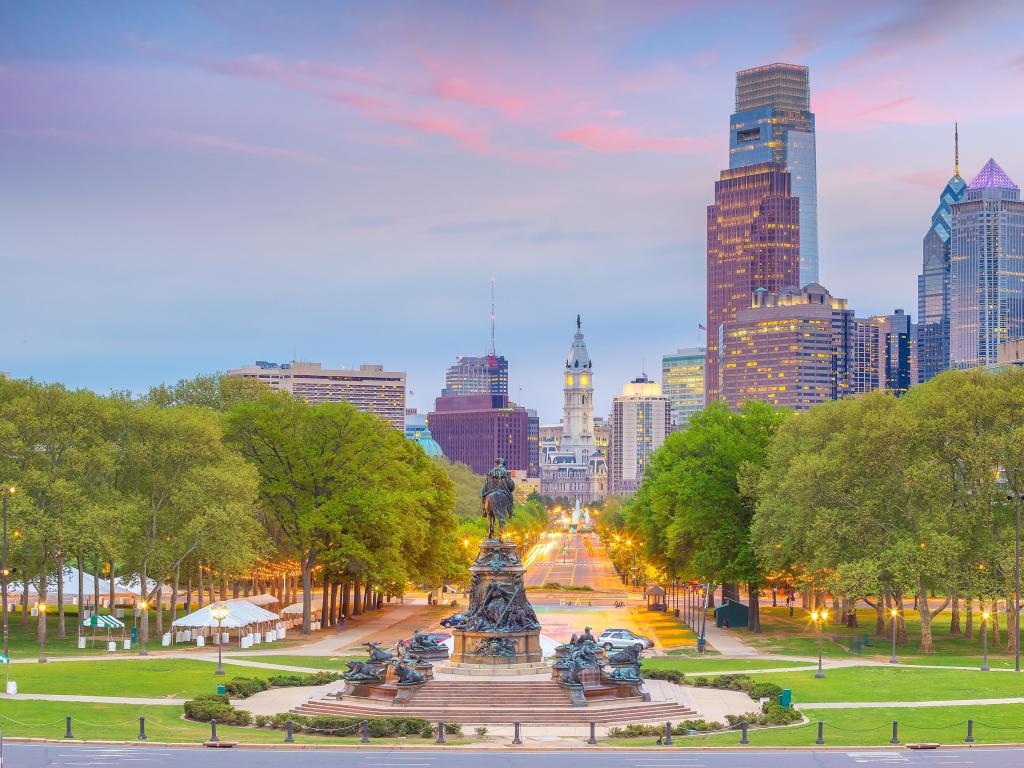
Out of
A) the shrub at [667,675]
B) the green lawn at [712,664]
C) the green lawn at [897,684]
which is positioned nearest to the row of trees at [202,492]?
the green lawn at [712,664]

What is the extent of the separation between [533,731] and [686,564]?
51056mm

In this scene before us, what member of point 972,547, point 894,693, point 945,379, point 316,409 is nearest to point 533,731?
point 894,693

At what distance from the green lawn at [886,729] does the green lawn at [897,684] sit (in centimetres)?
399

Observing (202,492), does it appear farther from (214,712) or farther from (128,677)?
(214,712)

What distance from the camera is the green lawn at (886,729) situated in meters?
47.1

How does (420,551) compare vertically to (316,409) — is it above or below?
below

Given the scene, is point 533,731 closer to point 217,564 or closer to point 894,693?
point 894,693

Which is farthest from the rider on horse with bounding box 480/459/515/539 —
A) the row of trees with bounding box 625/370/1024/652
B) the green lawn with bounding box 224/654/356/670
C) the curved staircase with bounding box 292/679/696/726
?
the row of trees with bounding box 625/370/1024/652

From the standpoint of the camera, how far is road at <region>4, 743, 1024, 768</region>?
42.3m

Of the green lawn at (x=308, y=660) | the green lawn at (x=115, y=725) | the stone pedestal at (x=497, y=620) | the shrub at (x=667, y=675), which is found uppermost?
the stone pedestal at (x=497, y=620)

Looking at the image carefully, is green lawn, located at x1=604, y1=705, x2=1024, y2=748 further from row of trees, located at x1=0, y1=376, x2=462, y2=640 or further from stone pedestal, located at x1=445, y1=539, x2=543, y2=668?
row of trees, located at x1=0, y1=376, x2=462, y2=640

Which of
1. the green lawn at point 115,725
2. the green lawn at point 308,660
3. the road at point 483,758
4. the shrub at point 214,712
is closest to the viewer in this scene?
the road at point 483,758

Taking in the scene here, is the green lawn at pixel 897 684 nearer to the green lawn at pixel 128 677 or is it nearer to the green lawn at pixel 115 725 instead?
the green lawn at pixel 115 725

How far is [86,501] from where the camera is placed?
3059 inches
